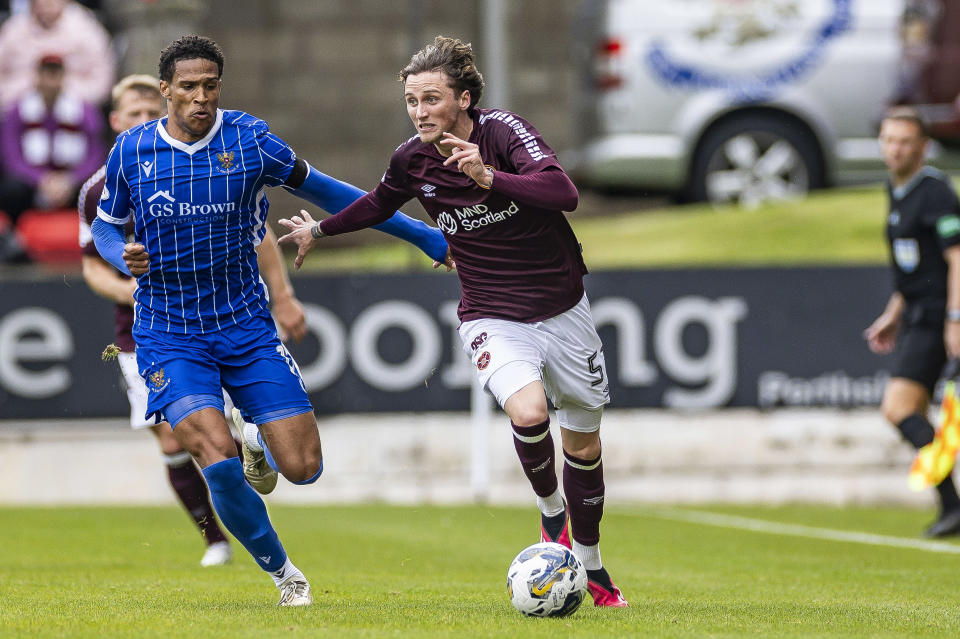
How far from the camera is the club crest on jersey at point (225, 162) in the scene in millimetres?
6457

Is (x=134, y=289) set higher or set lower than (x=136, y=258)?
lower

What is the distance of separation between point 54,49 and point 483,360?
1139cm

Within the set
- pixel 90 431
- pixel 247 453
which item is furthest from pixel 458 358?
pixel 247 453

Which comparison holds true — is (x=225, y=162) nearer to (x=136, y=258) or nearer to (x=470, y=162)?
(x=136, y=258)

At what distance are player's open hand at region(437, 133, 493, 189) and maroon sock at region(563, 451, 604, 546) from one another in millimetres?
1359

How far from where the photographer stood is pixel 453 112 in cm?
661

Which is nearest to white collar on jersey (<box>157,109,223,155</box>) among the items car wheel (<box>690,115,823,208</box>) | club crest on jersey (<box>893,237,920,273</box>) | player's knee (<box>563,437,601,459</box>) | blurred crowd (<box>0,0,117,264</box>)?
player's knee (<box>563,437,601,459</box>)

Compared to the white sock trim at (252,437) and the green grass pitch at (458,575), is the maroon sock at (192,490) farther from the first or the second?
the white sock trim at (252,437)

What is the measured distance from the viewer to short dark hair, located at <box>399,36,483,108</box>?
21.5 ft

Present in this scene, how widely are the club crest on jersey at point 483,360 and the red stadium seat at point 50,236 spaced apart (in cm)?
902

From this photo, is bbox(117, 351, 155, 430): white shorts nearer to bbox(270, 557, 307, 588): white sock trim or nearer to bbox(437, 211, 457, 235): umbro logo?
bbox(270, 557, 307, 588): white sock trim

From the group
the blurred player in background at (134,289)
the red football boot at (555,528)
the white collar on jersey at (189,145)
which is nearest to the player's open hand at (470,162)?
the white collar on jersey at (189,145)

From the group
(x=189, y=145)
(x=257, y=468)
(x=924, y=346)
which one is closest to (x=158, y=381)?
(x=257, y=468)

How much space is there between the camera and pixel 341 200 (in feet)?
23.3
